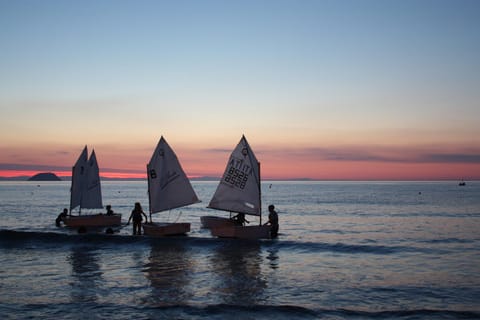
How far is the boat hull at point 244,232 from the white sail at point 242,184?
1.40m

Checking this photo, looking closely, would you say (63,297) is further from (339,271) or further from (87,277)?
(339,271)

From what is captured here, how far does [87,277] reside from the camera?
18500mm

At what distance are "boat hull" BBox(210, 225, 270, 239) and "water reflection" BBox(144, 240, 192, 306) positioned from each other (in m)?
2.90

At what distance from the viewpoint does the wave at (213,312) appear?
13305mm

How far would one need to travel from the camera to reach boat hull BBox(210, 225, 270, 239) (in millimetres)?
29266

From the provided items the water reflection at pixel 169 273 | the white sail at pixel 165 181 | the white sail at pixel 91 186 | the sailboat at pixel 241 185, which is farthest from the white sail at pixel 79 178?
the sailboat at pixel 241 185

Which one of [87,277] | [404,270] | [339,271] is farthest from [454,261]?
[87,277]

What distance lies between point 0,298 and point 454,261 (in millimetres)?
23099

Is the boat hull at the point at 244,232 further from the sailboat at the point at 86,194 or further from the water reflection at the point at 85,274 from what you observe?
the sailboat at the point at 86,194

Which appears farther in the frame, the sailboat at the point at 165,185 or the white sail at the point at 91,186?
the white sail at the point at 91,186

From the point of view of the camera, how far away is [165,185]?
103 ft

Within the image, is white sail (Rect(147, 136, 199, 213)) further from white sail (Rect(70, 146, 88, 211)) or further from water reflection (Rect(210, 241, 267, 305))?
white sail (Rect(70, 146, 88, 211))

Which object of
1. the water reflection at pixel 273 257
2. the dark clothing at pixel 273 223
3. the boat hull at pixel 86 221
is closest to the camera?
the water reflection at pixel 273 257

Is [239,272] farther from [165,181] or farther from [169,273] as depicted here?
[165,181]
